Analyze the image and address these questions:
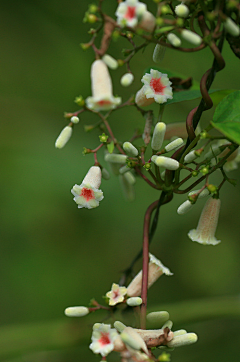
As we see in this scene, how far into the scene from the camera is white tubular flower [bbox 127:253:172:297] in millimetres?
1680

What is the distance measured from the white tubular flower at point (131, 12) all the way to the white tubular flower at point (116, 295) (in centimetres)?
98

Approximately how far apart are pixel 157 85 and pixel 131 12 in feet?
1.54

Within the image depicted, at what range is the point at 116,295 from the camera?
1.65 metres

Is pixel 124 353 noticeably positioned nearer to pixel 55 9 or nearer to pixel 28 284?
pixel 28 284

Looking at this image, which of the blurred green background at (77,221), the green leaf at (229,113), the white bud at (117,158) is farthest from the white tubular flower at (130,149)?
the blurred green background at (77,221)

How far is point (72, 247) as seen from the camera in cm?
482

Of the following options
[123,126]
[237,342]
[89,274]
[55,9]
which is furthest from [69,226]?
[55,9]

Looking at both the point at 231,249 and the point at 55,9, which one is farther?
the point at 55,9

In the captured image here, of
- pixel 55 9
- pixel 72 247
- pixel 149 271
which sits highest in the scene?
pixel 55 9

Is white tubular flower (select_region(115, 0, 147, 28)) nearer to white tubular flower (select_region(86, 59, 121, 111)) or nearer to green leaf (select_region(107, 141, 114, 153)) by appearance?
white tubular flower (select_region(86, 59, 121, 111))

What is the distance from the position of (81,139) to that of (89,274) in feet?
5.25

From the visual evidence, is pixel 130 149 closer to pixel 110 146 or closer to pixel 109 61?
pixel 110 146

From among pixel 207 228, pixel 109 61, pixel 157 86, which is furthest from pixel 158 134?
pixel 207 228

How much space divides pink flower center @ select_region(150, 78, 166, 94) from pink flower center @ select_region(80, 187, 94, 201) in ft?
1.62
